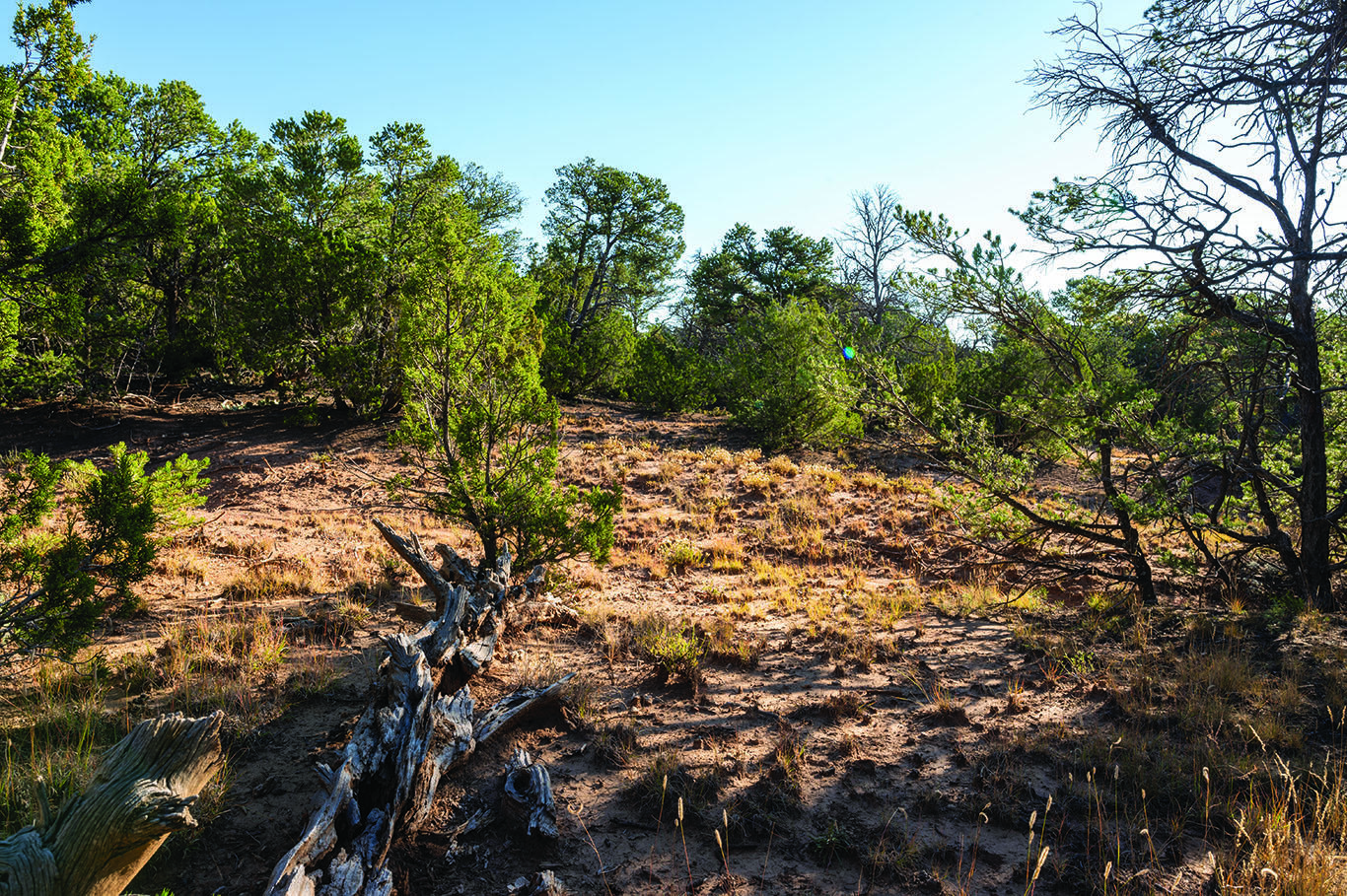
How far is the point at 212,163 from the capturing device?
57.0 ft

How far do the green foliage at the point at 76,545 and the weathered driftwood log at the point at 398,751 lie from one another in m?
Answer: 1.91

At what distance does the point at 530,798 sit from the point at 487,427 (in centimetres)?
380

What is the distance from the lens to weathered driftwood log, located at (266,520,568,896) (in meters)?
2.57

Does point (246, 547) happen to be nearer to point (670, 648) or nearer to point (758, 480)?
point (670, 648)

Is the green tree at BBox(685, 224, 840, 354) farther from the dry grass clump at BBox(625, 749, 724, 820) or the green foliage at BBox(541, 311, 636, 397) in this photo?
the dry grass clump at BBox(625, 749, 724, 820)

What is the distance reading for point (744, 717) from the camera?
4.68 metres

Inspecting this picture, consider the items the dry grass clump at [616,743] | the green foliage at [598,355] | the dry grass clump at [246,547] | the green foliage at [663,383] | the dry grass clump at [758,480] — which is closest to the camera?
the dry grass clump at [616,743]

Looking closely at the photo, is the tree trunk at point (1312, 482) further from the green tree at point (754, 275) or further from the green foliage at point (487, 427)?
the green tree at point (754, 275)

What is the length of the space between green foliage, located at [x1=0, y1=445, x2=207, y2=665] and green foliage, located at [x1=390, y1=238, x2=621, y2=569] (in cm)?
195

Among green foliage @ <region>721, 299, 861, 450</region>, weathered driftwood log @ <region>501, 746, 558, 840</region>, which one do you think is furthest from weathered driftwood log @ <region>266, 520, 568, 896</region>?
green foliage @ <region>721, 299, 861, 450</region>

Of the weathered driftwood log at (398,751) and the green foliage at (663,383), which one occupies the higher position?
the green foliage at (663,383)

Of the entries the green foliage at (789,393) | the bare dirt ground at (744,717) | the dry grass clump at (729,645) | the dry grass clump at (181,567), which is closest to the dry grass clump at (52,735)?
the bare dirt ground at (744,717)

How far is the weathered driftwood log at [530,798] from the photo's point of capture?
10.7 feet

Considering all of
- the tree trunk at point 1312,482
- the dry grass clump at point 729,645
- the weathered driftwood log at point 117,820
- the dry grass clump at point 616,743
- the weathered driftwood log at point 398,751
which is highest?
the tree trunk at point 1312,482
